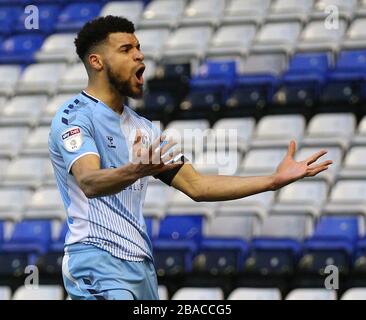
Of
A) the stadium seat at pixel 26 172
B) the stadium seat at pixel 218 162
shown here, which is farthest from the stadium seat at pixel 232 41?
the stadium seat at pixel 26 172

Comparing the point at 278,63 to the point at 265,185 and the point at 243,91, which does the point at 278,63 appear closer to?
the point at 243,91

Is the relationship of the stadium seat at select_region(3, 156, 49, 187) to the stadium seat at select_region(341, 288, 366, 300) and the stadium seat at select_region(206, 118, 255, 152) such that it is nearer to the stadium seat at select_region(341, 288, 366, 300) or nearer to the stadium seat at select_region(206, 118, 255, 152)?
the stadium seat at select_region(206, 118, 255, 152)

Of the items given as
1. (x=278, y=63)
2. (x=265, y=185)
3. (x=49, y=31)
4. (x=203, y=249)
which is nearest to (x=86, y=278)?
(x=265, y=185)

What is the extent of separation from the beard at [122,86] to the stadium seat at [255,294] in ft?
9.96

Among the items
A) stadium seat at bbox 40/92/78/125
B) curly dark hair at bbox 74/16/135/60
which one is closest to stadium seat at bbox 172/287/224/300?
stadium seat at bbox 40/92/78/125

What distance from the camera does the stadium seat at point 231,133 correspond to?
830 cm

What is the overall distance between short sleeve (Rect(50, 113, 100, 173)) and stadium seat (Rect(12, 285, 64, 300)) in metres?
3.42

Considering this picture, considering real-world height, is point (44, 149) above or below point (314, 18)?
below

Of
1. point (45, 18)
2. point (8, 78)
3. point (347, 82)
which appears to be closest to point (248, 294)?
point (347, 82)

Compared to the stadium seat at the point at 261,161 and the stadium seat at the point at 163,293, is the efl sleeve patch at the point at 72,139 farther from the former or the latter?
the stadium seat at the point at 261,161

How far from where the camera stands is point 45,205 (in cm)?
829

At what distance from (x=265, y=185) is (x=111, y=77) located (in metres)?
0.63

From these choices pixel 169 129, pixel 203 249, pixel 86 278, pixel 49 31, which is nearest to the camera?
pixel 86 278

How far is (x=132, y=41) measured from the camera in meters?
3.96
